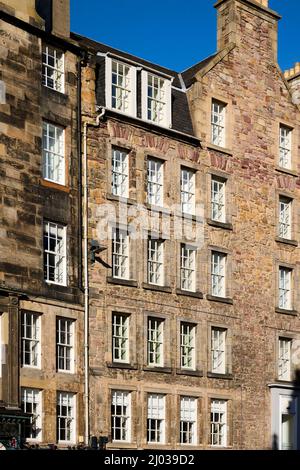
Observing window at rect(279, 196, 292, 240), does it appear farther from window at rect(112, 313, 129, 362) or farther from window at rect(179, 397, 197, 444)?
window at rect(112, 313, 129, 362)

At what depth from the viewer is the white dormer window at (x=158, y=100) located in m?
33.8

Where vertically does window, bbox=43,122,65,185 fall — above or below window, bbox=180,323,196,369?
above

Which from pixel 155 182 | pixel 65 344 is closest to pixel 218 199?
pixel 155 182

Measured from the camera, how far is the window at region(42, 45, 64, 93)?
30.6 metres

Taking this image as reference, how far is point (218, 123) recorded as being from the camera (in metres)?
35.8

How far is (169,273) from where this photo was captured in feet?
107

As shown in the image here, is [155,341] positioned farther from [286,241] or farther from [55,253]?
[286,241]

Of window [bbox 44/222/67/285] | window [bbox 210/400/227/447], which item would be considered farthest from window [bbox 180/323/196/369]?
window [bbox 44/222/67/285]

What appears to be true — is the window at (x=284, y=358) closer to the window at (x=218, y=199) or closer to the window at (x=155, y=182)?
the window at (x=218, y=199)

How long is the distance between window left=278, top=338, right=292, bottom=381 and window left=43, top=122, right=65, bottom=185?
1128 cm

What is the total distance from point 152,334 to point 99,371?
2.84 meters

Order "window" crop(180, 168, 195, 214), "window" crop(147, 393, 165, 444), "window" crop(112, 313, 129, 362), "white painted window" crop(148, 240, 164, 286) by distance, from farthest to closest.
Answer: "window" crop(180, 168, 195, 214)
"white painted window" crop(148, 240, 164, 286)
"window" crop(147, 393, 165, 444)
"window" crop(112, 313, 129, 362)

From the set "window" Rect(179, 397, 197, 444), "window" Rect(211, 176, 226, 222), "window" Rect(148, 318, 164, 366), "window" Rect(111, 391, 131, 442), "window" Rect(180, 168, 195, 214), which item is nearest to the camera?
"window" Rect(111, 391, 131, 442)

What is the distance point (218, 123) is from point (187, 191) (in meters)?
3.28
